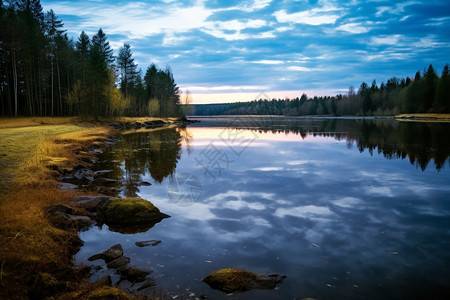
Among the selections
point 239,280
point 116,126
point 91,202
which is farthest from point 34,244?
point 116,126

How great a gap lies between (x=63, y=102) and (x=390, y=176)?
62.1 metres

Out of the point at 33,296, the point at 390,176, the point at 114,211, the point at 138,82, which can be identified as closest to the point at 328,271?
the point at 33,296

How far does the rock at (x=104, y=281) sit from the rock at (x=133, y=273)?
392 mm

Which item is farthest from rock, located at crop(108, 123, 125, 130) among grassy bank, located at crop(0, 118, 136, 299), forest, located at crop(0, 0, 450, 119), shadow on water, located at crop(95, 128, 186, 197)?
grassy bank, located at crop(0, 118, 136, 299)

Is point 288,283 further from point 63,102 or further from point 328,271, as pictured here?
point 63,102

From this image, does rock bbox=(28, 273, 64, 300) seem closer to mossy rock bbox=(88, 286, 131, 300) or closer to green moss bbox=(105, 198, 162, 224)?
mossy rock bbox=(88, 286, 131, 300)

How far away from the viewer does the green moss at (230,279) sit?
6.06 meters

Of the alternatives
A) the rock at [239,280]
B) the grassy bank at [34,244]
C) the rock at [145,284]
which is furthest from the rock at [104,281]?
the rock at [239,280]

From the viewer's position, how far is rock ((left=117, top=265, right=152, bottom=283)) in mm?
6348

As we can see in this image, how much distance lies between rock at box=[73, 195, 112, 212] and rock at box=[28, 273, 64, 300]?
5237 mm

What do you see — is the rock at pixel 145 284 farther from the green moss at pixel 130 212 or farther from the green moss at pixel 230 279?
the green moss at pixel 130 212

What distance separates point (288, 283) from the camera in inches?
249

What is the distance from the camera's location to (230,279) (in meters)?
6.20

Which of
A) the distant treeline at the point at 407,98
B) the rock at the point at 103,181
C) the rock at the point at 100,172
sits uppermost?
the distant treeline at the point at 407,98
